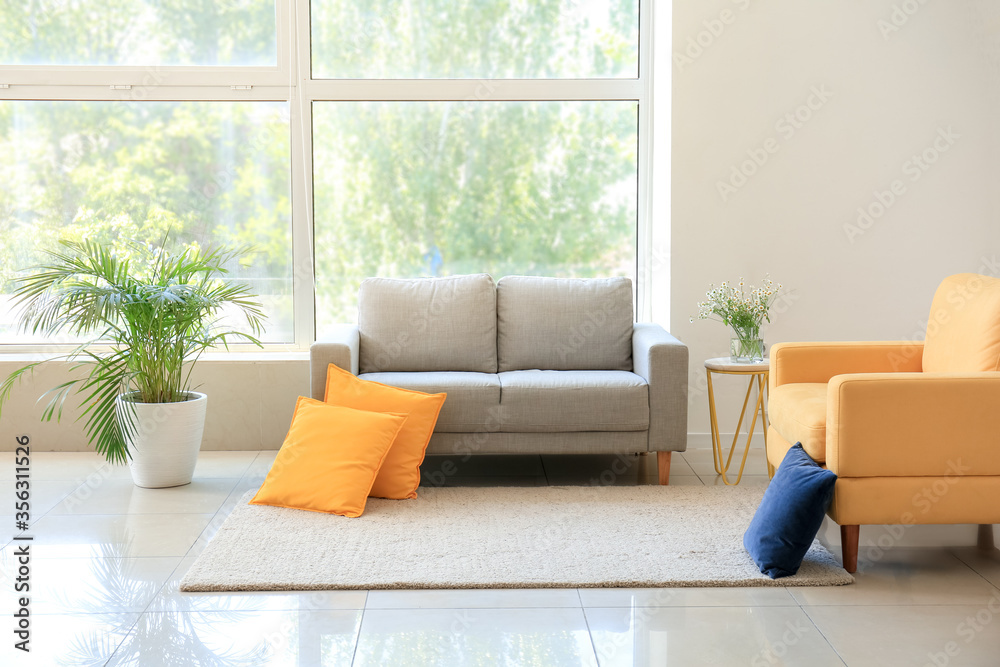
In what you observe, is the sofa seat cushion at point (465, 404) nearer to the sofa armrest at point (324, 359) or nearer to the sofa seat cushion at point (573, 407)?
the sofa seat cushion at point (573, 407)

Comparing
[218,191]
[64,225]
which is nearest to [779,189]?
[218,191]

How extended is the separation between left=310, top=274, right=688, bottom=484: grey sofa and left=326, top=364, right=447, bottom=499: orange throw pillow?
11cm

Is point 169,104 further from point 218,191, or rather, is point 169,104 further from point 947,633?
point 947,633

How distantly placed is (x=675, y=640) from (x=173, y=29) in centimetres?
388

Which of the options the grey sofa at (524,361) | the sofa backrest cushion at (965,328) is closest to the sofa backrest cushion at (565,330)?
the grey sofa at (524,361)

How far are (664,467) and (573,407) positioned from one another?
50 centimetres

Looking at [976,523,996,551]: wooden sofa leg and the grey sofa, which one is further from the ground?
the grey sofa

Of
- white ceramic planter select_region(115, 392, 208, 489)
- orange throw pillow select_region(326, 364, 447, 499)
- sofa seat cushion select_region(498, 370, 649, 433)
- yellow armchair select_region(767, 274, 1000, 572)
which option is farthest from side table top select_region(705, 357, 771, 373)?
white ceramic planter select_region(115, 392, 208, 489)

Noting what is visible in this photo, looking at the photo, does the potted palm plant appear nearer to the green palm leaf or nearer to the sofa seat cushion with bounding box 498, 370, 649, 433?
the green palm leaf

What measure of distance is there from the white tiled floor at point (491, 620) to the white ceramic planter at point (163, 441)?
0.59 m

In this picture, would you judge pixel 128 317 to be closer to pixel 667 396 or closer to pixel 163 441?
pixel 163 441

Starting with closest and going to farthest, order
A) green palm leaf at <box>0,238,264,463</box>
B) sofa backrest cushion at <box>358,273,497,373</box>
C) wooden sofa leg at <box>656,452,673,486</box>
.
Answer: green palm leaf at <box>0,238,264,463</box>, wooden sofa leg at <box>656,452,673,486</box>, sofa backrest cushion at <box>358,273,497,373</box>

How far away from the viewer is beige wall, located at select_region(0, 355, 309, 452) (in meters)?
4.23

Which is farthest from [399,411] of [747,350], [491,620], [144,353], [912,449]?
[912,449]
